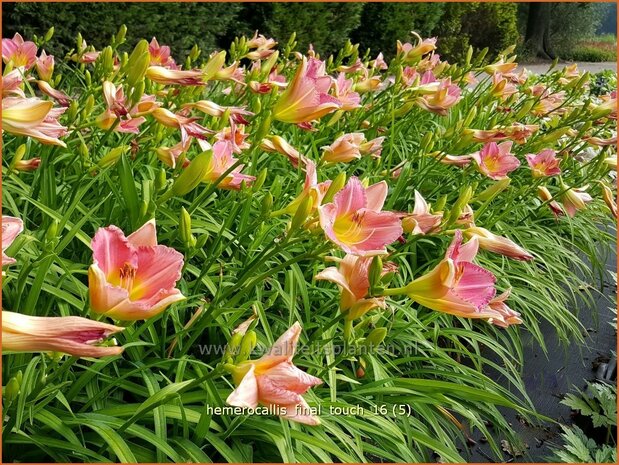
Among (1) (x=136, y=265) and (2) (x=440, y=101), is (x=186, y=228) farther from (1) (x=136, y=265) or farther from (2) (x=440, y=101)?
(2) (x=440, y=101)

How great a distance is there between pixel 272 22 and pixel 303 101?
299 inches

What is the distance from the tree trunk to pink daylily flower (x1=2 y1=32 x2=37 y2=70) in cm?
1670

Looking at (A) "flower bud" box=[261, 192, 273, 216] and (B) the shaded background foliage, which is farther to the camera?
(B) the shaded background foliage

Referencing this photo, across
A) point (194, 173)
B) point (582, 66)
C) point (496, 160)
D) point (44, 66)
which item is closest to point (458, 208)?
point (194, 173)

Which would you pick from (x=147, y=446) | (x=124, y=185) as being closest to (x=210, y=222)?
(x=124, y=185)

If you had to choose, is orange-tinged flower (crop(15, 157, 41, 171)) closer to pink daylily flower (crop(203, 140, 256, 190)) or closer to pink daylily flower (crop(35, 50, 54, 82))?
pink daylily flower (crop(203, 140, 256, 190))

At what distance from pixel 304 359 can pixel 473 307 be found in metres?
0.61

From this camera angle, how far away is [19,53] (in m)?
2.02

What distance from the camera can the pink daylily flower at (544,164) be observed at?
233 cm

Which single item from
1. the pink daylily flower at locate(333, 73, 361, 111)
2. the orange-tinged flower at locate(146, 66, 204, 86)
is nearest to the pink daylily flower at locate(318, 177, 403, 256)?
the orange-tinged flower at locate(146, 66, 204, 86)

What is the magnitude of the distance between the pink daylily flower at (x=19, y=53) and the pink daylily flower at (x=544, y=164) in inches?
72.9

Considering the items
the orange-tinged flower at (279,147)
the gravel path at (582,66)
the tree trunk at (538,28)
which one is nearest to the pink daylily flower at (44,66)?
the orange-tinged flower at (279,147)

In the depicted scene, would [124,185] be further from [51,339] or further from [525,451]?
[525,451]

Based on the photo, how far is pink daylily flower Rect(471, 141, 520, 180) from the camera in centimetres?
212
